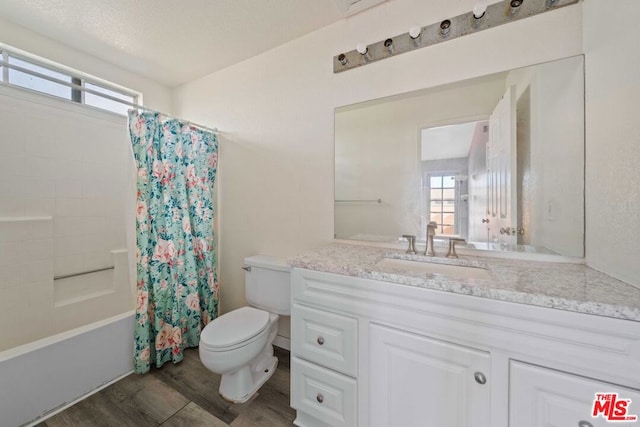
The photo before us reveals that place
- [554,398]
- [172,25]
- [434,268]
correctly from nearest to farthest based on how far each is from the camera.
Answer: [554,398], [434,268], [172,25]

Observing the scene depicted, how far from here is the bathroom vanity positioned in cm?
70

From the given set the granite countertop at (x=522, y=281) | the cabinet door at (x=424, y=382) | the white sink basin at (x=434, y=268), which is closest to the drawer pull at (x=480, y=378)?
the cabinet door at (x=424, y=382)

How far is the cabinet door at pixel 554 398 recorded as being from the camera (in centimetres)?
68

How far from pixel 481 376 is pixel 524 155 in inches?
42.7

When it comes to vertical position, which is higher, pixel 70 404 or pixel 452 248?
pixel 452 248

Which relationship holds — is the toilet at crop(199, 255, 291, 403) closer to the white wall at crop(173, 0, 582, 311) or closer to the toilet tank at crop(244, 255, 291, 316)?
the toilet tank at crop(244, 255, 291, 316)

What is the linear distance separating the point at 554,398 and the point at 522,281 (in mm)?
359

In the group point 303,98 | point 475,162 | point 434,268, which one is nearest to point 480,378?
point 434,268

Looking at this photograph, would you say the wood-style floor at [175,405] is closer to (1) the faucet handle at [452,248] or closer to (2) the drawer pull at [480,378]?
(2) the drawer pull at [480,378]

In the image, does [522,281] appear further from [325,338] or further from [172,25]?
[172,25]

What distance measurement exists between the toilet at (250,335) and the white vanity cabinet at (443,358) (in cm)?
35

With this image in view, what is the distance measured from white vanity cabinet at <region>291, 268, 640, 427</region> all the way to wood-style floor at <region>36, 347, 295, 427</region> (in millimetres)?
257

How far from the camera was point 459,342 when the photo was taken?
858 mm

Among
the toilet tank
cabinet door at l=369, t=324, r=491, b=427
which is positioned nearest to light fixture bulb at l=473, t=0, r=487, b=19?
cabinet door at l=369, t=324, r=491, b=427
